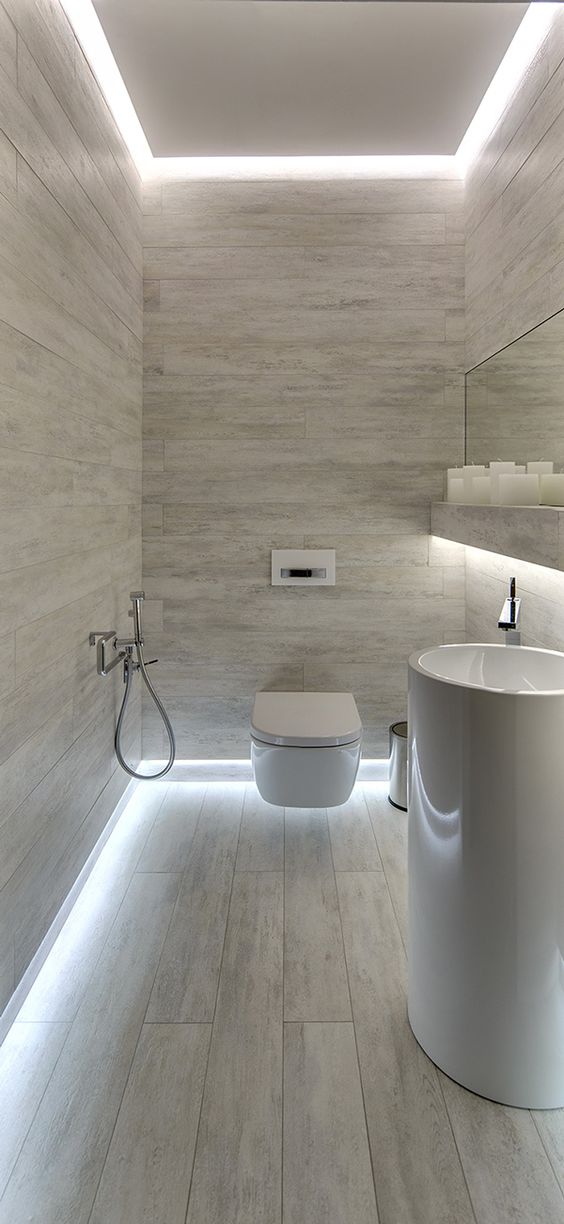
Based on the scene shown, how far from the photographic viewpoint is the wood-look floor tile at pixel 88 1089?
4.20 ft

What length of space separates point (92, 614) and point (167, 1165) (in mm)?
1496

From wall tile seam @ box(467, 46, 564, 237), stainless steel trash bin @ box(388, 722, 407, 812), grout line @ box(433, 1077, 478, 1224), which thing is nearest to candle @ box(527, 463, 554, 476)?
wall tile seam @ box(467, 46, 564, 237)

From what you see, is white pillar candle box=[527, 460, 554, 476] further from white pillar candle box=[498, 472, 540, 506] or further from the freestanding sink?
the freestanding sink

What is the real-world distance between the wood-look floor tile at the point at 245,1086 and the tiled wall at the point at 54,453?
0.52 metres

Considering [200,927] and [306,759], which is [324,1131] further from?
[306,759]

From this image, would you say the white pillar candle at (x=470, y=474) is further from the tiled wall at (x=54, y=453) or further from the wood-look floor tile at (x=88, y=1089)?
the wood-look floor tile at (x=88, y=1089)

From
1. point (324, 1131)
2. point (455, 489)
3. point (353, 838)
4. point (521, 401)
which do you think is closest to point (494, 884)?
point (324, 1131)

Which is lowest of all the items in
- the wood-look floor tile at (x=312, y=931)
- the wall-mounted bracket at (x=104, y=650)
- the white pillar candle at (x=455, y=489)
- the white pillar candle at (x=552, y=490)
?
the wood-look floor tile at (x=312, y=931)

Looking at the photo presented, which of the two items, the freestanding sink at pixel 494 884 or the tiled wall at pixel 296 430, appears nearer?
the freestanding sink at pixel 494 884

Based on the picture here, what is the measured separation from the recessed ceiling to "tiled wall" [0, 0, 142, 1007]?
0.69 ft

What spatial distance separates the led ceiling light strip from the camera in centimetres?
226

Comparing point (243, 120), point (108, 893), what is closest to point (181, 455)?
point (243, 120)

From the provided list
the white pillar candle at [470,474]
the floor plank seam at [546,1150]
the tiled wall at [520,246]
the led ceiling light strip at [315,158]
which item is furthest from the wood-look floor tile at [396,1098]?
the led ceiling light strip at [315,158]

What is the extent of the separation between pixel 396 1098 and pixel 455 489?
2.05 meters
